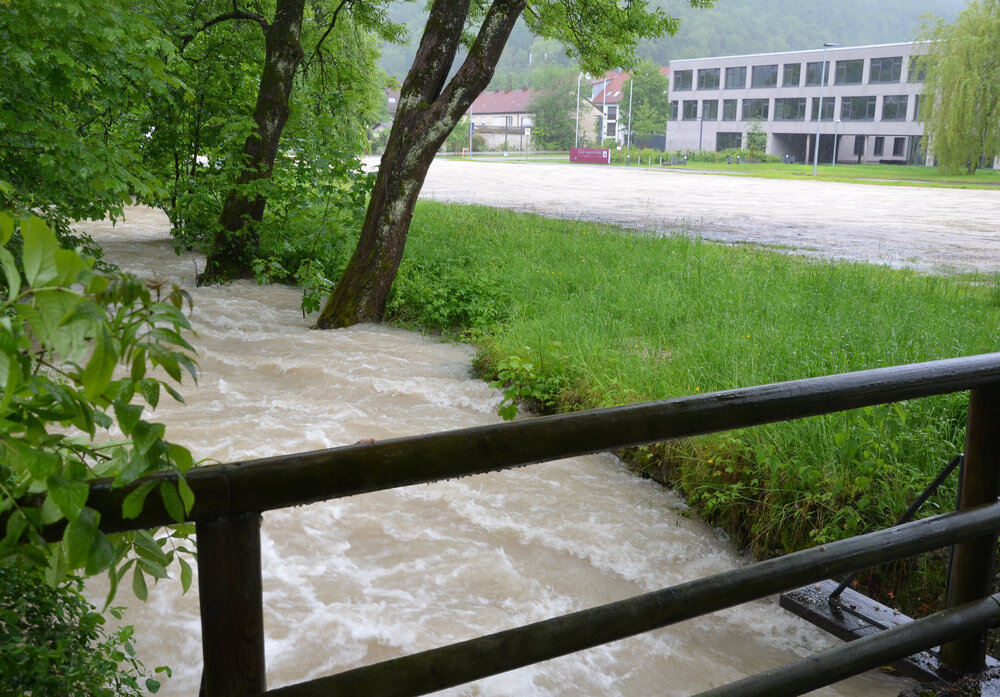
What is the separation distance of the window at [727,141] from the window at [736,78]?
14.2 ft

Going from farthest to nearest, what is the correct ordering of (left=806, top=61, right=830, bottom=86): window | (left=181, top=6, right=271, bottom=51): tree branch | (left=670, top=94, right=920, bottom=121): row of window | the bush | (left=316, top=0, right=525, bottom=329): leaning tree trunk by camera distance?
(left=806, top=61, right=830, bottom=86): window < (left=670, top=94, right=920, bottom=121): row of window < (left=181, top=6, right=271, bottom=51): tree branch < (left=316, top=0, right=525, bottom=329): leaning tree trunk < the bush

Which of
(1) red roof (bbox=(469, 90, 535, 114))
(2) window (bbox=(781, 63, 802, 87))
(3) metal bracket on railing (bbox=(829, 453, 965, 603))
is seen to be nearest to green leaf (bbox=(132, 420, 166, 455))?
(3) metal bracket on railing (bbox=(829, 453, 965, 603))

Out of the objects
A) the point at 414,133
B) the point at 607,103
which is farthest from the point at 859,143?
the point at 414,133

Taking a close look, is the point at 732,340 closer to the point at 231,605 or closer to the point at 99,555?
the point at 231,605

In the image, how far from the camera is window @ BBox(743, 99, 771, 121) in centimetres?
8188

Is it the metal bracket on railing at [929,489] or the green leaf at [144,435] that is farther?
the metal bracket on railing at [929,489]

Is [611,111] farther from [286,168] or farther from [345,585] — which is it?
[345,585]

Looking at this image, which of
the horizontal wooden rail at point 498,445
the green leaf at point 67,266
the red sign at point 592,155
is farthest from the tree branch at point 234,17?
the red sign at point 592,155

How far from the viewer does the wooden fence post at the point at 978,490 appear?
2.63 metres

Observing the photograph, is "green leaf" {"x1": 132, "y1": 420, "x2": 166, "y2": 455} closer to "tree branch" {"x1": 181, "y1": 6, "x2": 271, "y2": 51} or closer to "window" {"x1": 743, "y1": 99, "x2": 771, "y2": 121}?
"tree branch" {"x1": 181, "y1": 6, "x2": 271, "y2": 51}

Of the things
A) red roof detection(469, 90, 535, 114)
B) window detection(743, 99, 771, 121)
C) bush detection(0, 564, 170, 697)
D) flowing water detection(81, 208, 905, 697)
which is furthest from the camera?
red roof detection(469, 90, 535, 114)

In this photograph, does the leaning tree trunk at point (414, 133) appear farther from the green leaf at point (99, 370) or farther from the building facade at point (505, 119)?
the building facade at point (505, 119)

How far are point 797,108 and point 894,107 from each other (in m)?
8.90

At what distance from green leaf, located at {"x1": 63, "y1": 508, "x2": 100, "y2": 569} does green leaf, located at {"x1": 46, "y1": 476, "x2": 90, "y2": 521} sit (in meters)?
0.04
